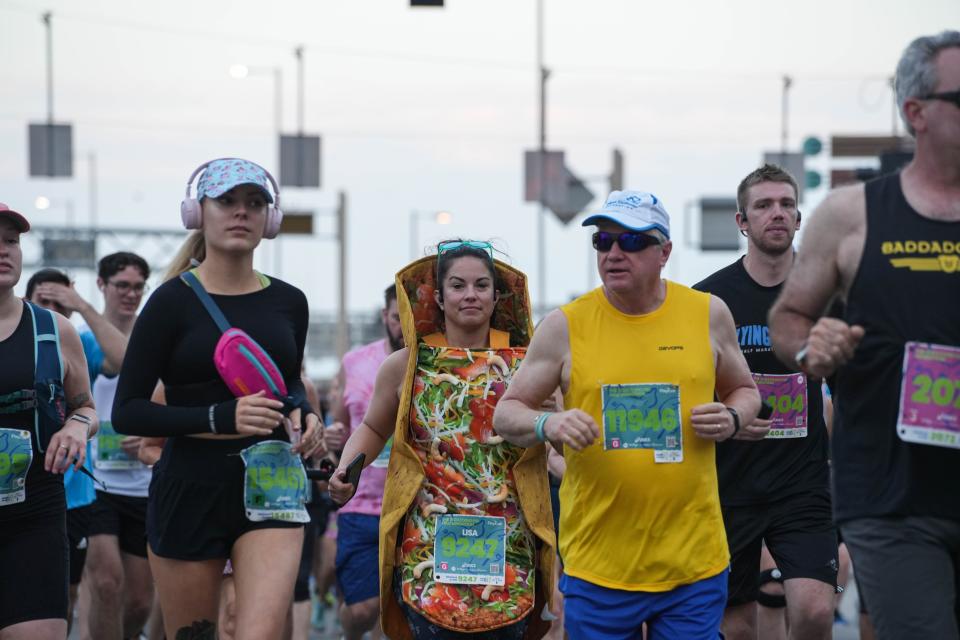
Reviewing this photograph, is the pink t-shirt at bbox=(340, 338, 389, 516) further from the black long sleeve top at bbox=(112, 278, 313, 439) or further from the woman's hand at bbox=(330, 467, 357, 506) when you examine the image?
the black long sleeve top at bbox=(112, 278, 313, 439)

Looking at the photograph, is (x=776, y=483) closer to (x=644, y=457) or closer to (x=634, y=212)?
(x=644, y=457)

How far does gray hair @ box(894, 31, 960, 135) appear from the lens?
447 centimetres

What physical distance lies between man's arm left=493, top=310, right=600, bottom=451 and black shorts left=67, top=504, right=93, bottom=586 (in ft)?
13.6

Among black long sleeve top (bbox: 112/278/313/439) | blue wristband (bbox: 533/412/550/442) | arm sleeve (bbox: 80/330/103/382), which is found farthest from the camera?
arm sleeve (bbox: 80/330/103/382)

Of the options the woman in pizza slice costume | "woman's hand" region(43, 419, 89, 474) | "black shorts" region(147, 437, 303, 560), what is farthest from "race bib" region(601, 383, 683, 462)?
"woman's hand" region(43, 419, 89, 474)

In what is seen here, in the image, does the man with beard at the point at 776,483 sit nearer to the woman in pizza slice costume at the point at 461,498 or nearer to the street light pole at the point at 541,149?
the woman in pizza slice costume at the point at 461,498

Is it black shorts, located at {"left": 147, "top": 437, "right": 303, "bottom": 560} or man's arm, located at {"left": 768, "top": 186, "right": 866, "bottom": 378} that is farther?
black shorts, located at {"left": 147, "top": 437, "right": 303, "bottom": 560}

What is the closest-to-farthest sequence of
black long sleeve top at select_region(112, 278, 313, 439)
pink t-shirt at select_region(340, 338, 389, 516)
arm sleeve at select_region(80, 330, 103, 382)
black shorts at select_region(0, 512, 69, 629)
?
black long sleeve top at select_region(112, 278, 313, 439) → black shorts at select_region(0, 512, 69, 629) → pink t-shirt at select_region(340, 338, 389, 516) → arm sleeve at select_region(80, 330, 103, 382)

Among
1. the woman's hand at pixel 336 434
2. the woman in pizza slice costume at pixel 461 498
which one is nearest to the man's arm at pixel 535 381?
the woman in pizza slice costume at pixel 461 498

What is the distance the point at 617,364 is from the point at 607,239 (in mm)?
476

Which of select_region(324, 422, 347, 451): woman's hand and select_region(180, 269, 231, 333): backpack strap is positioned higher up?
select_region(180, 269, 231, 333): backpack strap

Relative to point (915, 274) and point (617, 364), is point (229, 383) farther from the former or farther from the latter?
point (915, 274)

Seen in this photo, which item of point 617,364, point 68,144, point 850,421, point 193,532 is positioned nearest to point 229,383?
point 193,532

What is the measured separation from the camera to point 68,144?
26969mm
